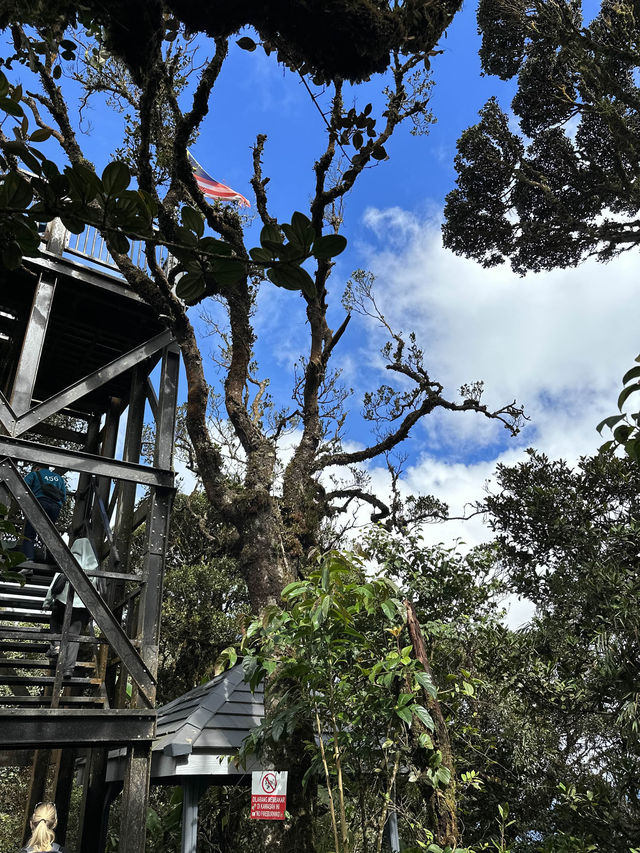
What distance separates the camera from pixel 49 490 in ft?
21.2

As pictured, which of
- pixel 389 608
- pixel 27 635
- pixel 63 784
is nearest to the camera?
pixel 389 608

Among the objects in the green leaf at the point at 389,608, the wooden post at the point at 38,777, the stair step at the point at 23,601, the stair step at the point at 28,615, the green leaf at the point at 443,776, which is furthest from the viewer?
the wooden post at the point at 38,777

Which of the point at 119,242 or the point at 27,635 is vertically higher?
the point at 27,635

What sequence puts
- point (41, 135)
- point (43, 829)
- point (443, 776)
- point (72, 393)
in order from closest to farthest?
point (41, 135) < point (443, 776) < point (43, 829) < point (72, 393)

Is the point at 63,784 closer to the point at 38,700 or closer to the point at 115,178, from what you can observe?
the point at 38,700

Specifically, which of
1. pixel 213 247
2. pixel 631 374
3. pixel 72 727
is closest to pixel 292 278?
pixel 213 247

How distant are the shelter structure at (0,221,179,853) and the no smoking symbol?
1.04 m

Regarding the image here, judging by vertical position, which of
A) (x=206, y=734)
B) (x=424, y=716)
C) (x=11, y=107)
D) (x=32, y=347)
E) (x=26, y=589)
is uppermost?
(x=32, y=347)

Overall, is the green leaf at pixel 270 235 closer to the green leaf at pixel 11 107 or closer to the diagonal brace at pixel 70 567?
the green leaf at pixel 11 107

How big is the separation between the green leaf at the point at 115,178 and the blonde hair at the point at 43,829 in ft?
15.4

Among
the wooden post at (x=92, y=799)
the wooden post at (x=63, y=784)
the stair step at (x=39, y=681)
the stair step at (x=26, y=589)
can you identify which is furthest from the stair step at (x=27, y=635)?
the wooden post at (x=92, y=799)

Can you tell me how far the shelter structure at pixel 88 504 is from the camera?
4.98m

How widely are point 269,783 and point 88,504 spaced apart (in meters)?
4.29

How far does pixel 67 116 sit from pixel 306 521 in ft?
19.1
